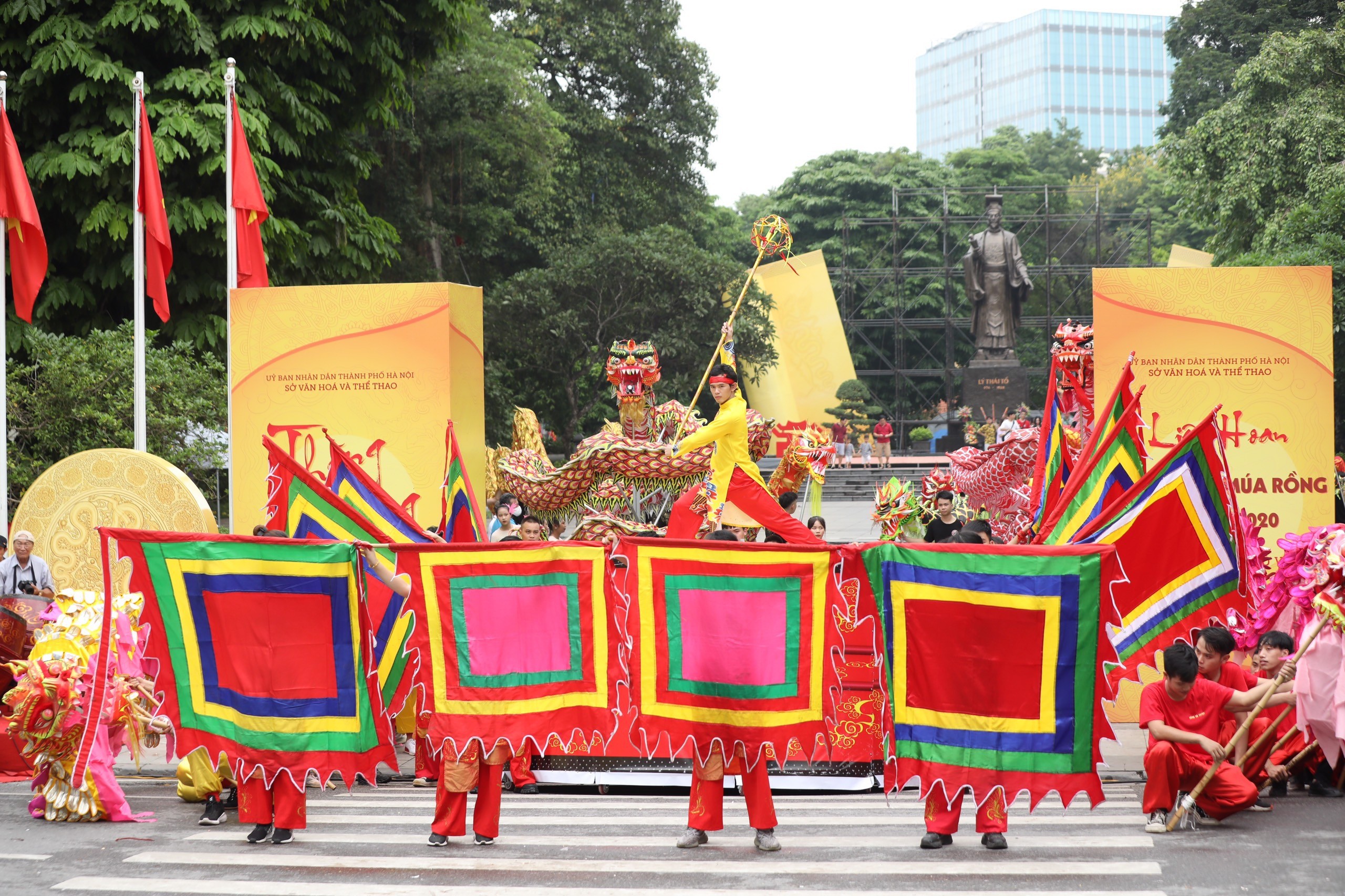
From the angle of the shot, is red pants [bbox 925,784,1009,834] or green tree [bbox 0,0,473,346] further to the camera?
green tree [bbox 0,0,473,346]

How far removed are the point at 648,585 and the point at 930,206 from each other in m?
37.9

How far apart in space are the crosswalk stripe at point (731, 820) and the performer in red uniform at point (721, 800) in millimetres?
539

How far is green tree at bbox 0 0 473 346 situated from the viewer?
55.1 feet

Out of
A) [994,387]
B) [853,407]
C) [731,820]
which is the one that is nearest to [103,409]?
[731,820]

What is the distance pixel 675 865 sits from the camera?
552cm

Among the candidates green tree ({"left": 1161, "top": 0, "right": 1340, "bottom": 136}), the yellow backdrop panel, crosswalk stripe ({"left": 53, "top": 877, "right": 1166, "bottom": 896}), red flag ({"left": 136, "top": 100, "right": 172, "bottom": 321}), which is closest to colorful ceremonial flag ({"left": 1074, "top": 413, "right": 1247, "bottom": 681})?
crosswalk stripe ({"left": 53, "top": 877, "right": 1166, "bottom": 896})

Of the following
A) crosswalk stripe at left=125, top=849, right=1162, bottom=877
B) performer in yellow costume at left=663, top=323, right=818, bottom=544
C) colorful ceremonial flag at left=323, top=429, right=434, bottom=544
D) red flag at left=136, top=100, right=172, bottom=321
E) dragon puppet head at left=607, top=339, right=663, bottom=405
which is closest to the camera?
crosswalk stripe at left=125, top=849, right=1162, bottom=877

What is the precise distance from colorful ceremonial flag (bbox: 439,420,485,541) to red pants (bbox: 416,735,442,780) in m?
1.47

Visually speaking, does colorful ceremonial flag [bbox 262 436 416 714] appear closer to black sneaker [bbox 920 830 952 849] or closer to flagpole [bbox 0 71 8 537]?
black sneaker [bbox 920 830 952 849]

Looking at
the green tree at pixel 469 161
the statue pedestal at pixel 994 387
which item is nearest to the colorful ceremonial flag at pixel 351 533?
the green tree at pixel 469 161

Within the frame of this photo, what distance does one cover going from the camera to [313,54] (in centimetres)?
1900

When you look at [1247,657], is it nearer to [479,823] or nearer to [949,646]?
[949,646]

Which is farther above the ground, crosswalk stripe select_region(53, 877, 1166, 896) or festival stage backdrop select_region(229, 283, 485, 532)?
festival stage backdrop select_region(229, 283, 485, 532)

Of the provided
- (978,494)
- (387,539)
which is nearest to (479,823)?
(387,539)
